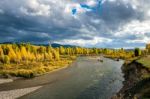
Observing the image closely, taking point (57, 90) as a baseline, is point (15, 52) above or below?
above

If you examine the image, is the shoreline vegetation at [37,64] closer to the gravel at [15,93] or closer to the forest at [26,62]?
the forest at [26,62]

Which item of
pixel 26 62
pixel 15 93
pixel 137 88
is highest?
pixel 137 88

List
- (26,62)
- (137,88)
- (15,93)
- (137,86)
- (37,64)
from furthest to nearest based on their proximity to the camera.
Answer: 1. (26,62)
2. (37,64)
3. (15,93)
4. (137,86)
5. (137,88)

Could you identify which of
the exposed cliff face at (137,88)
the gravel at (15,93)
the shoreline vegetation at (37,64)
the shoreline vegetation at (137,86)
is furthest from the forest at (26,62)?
the exposed cliff face at (137,88)

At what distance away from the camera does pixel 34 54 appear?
15975cm

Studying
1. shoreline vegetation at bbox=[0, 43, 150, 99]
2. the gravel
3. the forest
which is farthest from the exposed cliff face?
the forest

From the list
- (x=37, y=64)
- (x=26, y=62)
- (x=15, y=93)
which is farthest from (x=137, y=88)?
(x=26, y=62)

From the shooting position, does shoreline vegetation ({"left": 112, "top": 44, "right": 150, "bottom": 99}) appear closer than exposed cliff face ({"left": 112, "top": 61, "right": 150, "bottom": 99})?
No

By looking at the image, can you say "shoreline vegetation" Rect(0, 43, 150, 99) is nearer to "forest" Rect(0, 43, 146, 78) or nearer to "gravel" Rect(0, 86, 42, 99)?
"forest" Rect(0, 43, 146, 78)

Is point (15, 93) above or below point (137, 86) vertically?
below

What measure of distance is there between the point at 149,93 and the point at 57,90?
31.0 m

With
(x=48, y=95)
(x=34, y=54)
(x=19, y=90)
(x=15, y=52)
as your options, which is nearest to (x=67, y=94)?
(x=48, y=95)

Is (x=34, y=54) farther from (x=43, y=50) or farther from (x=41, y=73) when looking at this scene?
(x=41, y=73)

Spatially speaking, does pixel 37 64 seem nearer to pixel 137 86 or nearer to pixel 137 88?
pixel 137 86
